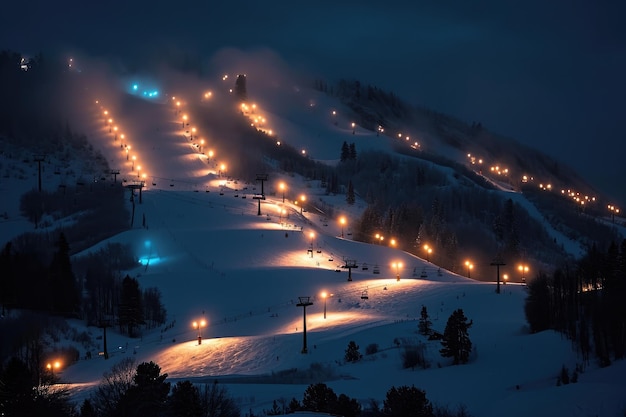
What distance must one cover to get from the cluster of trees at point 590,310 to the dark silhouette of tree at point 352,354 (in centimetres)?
950

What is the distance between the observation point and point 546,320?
32875mm

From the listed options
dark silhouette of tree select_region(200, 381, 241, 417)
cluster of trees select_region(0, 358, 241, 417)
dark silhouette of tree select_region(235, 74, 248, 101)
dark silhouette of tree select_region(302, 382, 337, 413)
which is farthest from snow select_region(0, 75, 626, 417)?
dark silhouette of tree select_region(235, 74, 248, 101)

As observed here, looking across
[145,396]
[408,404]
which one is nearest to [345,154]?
[408,404]

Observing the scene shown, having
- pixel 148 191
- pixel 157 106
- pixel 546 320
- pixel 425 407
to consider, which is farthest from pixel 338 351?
pixel 157 106

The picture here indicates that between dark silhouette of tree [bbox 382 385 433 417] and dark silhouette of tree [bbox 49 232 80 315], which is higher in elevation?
dark silhouette of tree [bbox 49 232 80 315]

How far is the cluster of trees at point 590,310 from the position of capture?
26141mm

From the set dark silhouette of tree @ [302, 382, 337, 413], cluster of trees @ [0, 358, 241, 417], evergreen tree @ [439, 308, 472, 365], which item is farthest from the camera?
evergreen tree @ [439, 308, 472, 365]

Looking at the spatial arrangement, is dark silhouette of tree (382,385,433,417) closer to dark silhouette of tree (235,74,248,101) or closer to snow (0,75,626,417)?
snow (0,75,626,417)

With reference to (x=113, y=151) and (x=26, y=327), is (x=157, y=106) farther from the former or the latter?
(x=26, y=327)

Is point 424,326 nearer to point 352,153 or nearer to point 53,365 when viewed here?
point 53,365

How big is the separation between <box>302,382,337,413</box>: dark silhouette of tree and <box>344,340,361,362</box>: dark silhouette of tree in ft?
31.6

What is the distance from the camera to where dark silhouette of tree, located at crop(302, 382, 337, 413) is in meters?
20.2

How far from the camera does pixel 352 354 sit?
1213 inches

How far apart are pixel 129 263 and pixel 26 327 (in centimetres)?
1716
